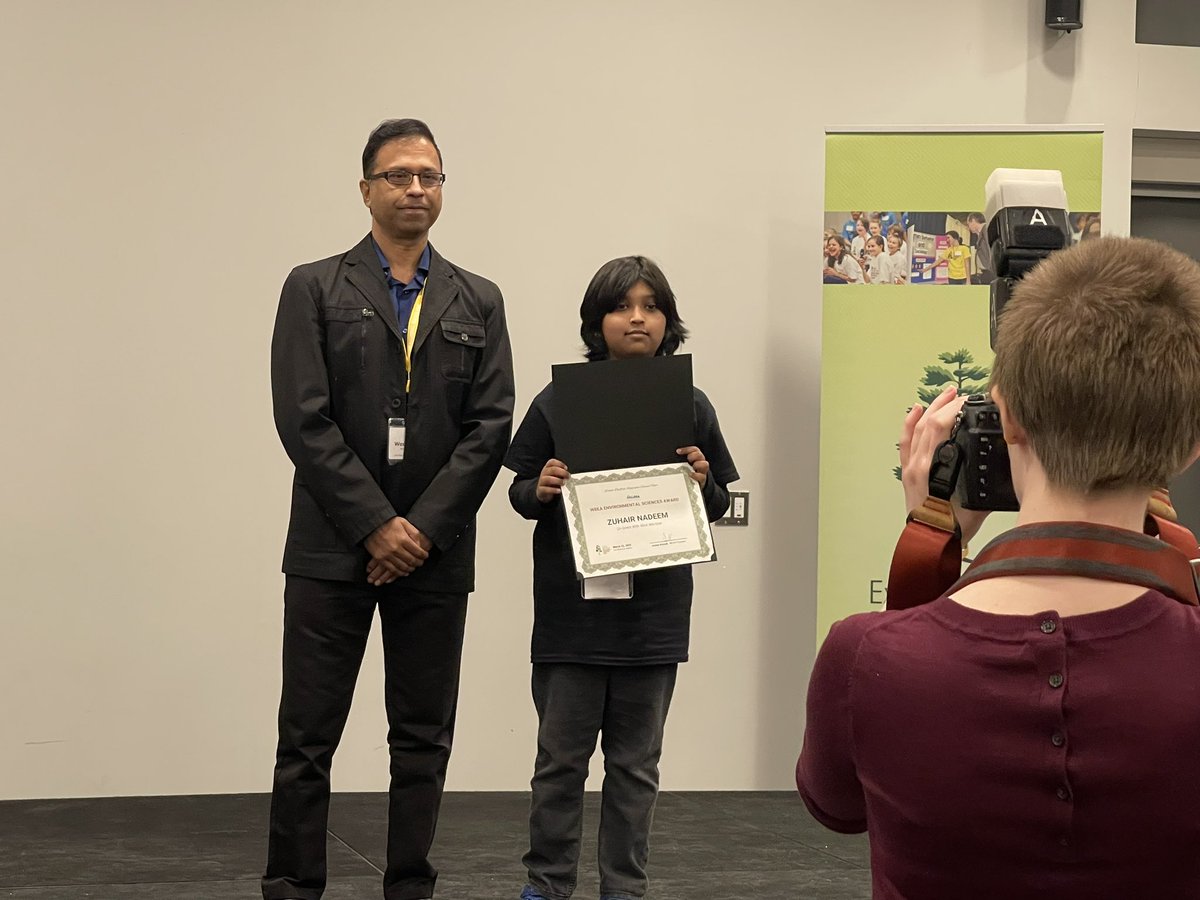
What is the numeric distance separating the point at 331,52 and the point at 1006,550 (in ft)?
12.8

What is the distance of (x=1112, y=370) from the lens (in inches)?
34.7

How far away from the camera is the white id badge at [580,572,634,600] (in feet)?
9.58

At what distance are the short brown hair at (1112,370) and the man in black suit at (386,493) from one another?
6.65 ft

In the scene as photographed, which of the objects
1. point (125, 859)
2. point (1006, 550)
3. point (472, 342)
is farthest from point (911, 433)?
point (125, 859)

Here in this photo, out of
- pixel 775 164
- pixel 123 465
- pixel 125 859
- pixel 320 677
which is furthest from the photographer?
pixel 775 164

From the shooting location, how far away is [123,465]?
4.29 m

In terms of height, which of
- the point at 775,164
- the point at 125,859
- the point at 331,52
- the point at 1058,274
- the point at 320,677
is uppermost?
the point at 331,52

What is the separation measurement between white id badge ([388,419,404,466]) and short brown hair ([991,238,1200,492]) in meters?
2.10

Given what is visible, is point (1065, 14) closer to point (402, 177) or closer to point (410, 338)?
point (402, 177)

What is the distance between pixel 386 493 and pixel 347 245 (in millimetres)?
1705

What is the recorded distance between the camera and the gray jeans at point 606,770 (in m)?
2.89

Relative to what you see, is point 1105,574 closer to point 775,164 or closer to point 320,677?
point 320,677

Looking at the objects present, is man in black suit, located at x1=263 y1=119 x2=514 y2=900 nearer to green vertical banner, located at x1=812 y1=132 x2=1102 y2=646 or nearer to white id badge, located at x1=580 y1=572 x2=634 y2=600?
white id badge, located at x1=580 y1=572 x2=634 y2=600

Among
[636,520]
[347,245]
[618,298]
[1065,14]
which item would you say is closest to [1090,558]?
[636,520]
